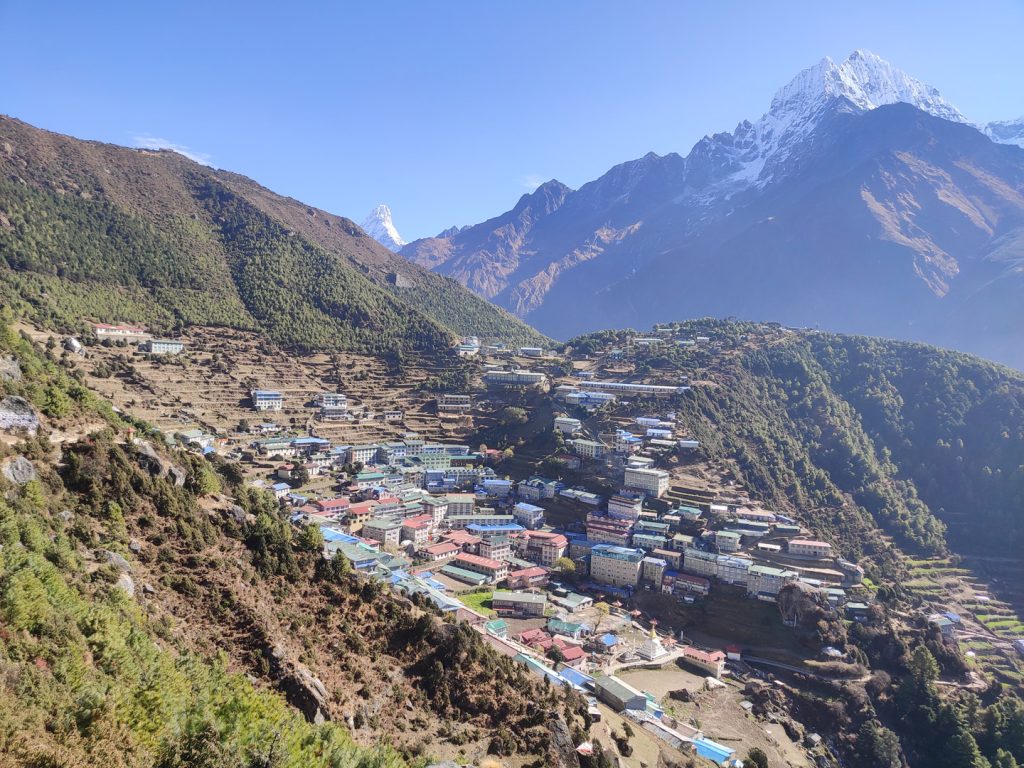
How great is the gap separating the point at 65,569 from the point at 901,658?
176 ft

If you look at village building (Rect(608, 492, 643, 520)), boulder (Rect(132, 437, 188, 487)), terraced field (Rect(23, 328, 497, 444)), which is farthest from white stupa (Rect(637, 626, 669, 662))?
terraced field (Rect(23, 328, 497, 444))

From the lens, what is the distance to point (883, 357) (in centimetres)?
9788

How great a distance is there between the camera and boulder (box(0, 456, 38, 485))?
1970cm

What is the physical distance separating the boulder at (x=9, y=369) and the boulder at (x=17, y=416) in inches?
127

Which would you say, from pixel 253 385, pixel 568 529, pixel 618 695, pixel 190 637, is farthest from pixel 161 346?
pixel 618 695

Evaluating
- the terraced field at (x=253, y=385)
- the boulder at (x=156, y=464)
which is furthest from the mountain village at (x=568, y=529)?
the boulder at (x=156, y=464)

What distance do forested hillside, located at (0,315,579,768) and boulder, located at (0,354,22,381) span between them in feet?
0.36

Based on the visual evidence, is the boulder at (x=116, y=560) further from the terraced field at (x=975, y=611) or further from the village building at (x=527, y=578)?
the terraced field at (x=975, y=611)

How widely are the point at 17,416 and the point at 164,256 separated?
78201 mm

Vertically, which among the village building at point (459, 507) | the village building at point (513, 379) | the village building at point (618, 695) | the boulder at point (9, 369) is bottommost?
the village building at point (618, 695)

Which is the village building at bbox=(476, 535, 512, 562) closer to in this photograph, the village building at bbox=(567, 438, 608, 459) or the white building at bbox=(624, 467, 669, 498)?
the white building at bbox=(624, 467, 669, 498)

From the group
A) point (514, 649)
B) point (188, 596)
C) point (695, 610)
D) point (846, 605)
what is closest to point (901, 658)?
point (846, 605)

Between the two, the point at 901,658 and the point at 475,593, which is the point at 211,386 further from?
the point at 901,658

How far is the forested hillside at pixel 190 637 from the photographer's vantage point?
11531 millimetres
